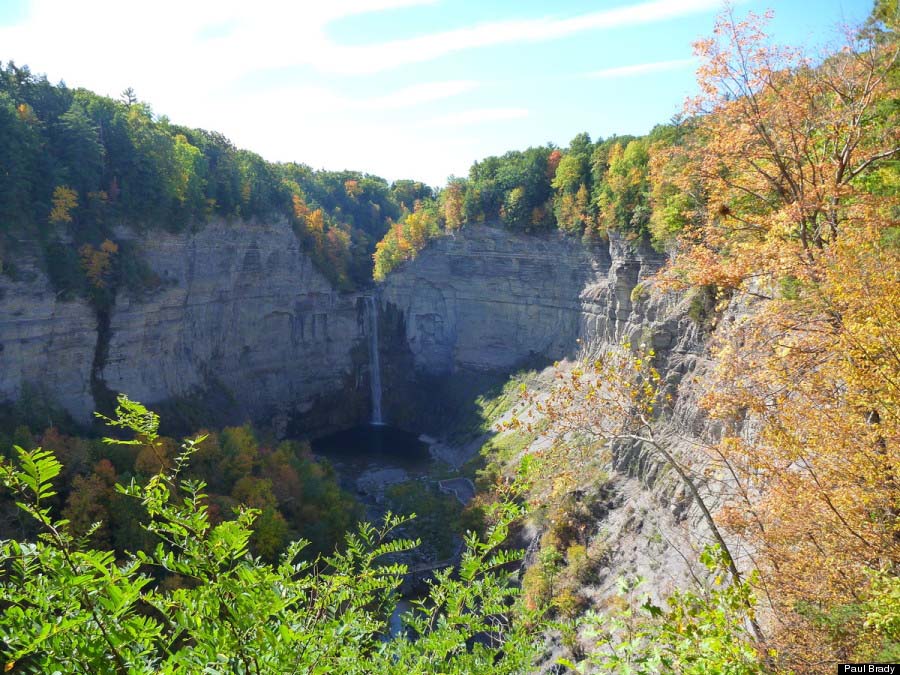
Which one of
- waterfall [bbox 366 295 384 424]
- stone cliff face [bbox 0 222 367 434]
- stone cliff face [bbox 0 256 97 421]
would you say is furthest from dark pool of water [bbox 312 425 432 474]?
stone cliff face [bbox 0 256 97 421]

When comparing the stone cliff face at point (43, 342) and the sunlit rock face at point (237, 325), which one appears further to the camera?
the sunlit rock face at point (237, 325)

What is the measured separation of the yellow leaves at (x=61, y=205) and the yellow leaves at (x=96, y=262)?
1.89 m

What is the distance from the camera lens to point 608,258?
4175cm

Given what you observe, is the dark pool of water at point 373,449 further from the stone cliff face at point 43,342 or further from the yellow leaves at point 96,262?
the yellow leaves at point 96,262

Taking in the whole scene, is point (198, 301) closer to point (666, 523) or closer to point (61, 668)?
point (666, 523)

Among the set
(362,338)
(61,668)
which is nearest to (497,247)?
(362,338)

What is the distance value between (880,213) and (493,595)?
1222 centimetres

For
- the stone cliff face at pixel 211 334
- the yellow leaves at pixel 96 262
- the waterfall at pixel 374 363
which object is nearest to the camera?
the stone cliff face at pixel 211 334

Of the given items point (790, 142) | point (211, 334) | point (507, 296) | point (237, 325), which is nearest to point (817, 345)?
point (790, 142)

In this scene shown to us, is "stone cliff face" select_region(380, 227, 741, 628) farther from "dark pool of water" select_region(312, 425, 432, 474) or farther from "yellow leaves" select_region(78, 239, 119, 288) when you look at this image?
"yellow leaves" select_region(78, 239, 119, 288)

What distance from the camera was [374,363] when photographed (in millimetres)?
58625

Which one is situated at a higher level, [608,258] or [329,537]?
[608,258]

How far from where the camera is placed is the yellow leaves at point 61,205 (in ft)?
112

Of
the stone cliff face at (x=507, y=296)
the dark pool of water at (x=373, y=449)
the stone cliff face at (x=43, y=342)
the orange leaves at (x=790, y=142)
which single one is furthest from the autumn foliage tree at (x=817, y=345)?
the dark pool of water at (x=373, y=449)
